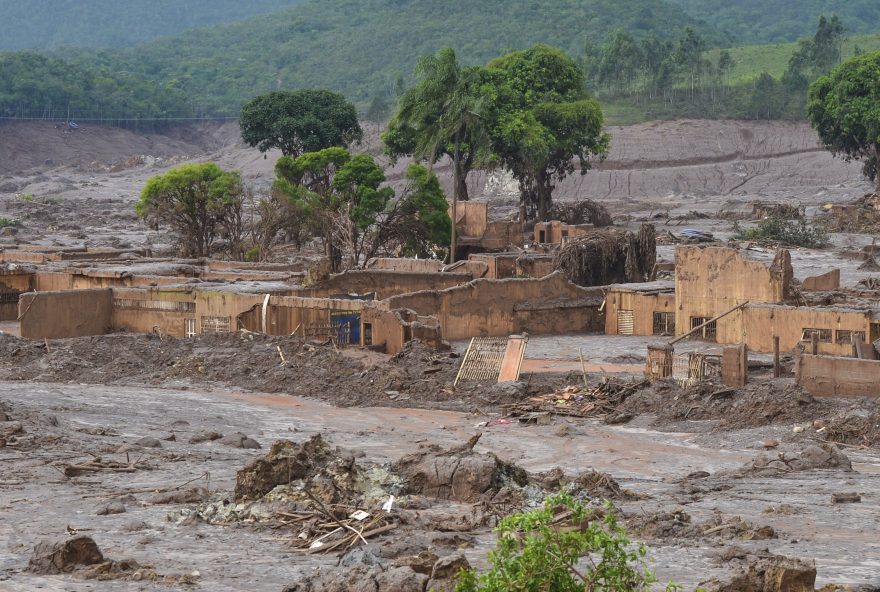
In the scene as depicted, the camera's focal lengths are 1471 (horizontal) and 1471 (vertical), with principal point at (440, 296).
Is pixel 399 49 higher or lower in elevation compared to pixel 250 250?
higher

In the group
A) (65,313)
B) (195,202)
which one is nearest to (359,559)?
(65,313)

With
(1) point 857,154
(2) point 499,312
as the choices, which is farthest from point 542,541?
(1) point 857,154

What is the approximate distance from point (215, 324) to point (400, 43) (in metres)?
149

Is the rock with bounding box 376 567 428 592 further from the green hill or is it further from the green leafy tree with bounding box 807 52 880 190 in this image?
the green hill

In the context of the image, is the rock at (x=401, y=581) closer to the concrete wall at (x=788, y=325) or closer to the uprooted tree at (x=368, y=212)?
the concrete wall at (x=788, y=325)

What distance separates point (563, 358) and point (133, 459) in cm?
1369

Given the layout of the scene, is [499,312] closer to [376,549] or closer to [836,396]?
[836,396]

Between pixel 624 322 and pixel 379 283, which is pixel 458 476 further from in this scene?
pixel 379 283

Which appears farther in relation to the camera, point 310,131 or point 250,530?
point 310,131

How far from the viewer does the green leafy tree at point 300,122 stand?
260 feet

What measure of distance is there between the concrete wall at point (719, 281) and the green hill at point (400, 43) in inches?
5111

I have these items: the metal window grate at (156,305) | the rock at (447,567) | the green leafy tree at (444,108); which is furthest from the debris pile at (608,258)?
the rock at (447,567)

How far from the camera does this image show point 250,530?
16.1m

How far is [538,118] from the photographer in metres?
70.8
